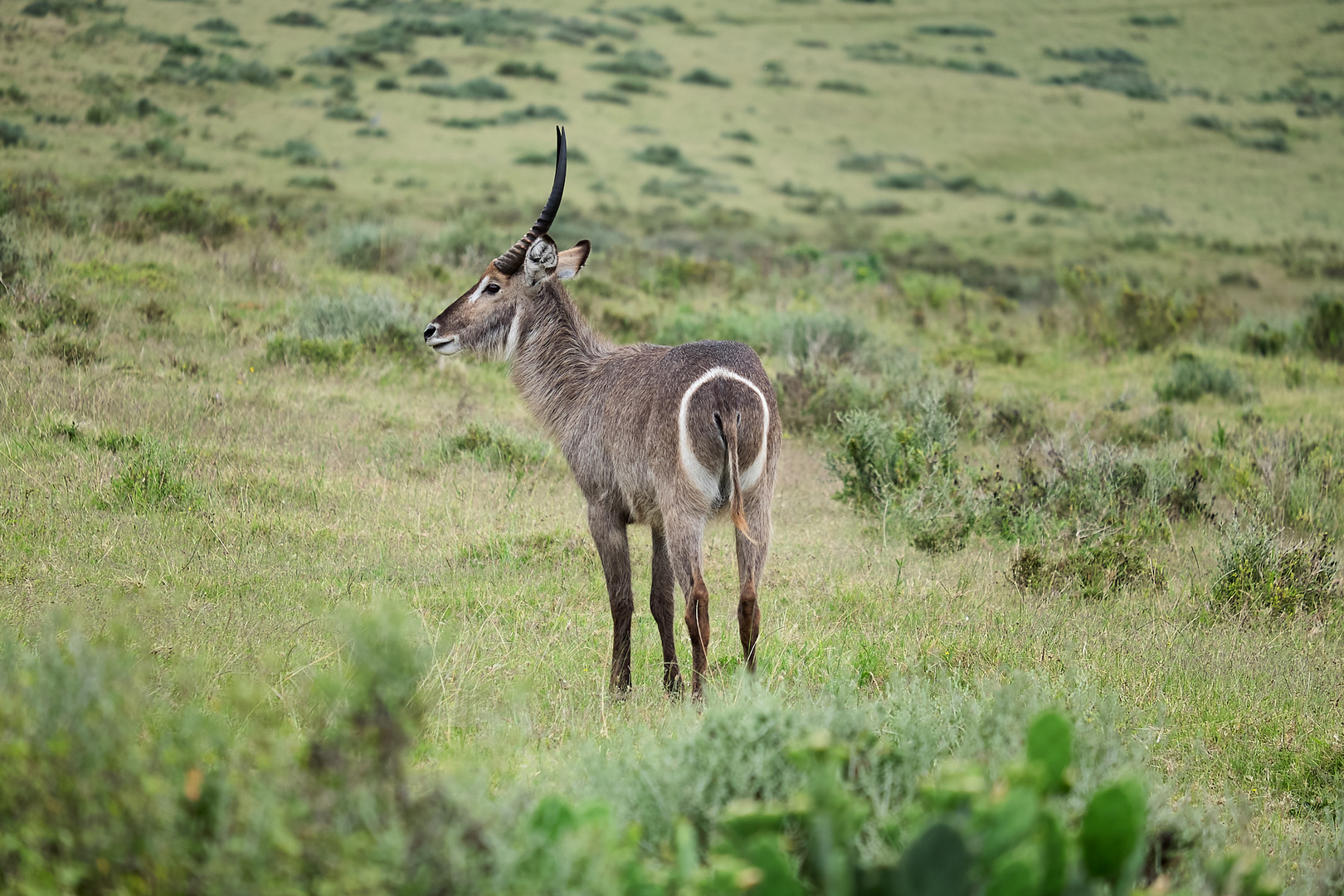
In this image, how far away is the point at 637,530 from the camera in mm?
8555

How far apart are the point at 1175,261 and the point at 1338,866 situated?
29111mm

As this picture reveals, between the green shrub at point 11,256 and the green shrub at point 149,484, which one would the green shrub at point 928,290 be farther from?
the green shrub at point 149,484

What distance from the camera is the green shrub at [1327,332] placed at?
15.8m

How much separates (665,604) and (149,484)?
11.7 ft

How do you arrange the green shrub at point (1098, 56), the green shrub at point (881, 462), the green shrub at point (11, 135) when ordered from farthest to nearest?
the green shrub at point (1098, 56) → the green shrub at point (11, 135) → the green shrub at point (881, 462)

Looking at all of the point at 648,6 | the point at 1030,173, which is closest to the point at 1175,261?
the point at 1030,173

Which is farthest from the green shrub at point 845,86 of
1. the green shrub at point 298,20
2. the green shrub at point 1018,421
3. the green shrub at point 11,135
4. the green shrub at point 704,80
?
the green shrub at point 1018,421

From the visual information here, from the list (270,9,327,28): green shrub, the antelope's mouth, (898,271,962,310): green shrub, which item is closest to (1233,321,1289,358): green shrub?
(898,271,962,310): green shrub

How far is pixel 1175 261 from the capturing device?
28953 mm

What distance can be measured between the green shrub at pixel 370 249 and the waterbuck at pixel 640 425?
30.9 feet

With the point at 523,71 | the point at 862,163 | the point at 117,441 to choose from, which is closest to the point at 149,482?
the point at 117,441

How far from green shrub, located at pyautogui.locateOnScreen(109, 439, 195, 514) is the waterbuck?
1973 millimetres

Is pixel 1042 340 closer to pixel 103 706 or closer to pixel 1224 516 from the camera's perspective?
pixel 1224 516

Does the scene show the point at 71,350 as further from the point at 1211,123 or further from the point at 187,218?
the point at 1211,123
